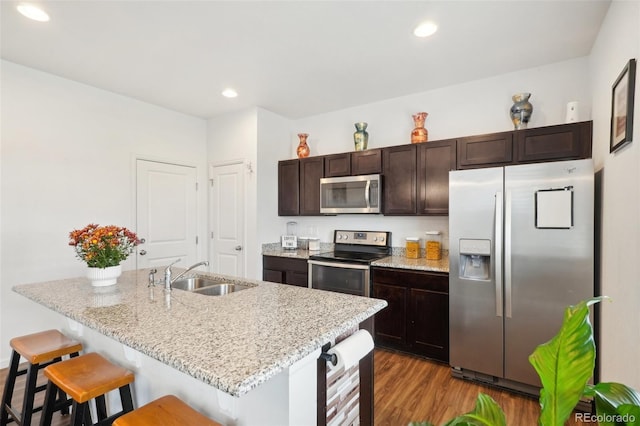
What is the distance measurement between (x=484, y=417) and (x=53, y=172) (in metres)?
3.85

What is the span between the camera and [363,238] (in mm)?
3799

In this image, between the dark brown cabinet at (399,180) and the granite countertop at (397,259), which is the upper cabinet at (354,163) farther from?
the granite countertop at (397,259)

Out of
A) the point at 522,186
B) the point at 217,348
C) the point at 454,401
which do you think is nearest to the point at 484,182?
the point at 522,186

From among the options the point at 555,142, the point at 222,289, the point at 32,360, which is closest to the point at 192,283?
the point at 222,289

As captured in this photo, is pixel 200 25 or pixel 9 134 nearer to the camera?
pixel 200 25

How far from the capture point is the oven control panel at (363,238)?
144 inches

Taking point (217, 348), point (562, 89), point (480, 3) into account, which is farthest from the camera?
point (562, 89)

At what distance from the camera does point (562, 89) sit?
274cm

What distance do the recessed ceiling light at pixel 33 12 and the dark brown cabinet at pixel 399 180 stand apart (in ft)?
9.71

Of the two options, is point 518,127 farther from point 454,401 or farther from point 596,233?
point 454,401

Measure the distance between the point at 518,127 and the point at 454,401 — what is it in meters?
2.33

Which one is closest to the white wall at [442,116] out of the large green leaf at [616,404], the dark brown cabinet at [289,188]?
the dark brown cabinet at [289,188]

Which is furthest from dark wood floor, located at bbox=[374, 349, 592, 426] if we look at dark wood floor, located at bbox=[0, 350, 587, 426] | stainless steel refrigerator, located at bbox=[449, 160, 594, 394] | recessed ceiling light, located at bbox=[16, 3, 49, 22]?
recessed ceiling light, located at bbox=[16, 3, 49, 22]

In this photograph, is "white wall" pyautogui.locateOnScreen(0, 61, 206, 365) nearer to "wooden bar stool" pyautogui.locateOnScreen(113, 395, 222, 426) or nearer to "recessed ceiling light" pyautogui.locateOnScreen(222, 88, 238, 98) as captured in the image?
"recessed ceiling light" pyautogui.locateOnScreen(222, 88, 238, 98)
